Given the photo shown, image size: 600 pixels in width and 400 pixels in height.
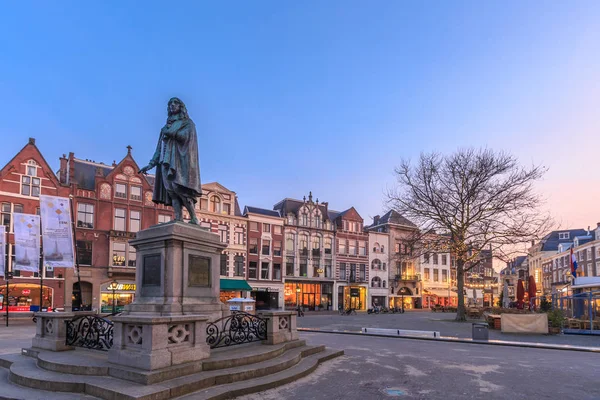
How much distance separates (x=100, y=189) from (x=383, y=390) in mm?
39040

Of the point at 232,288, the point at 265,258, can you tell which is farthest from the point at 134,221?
the point at 265,258

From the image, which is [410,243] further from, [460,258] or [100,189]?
[100,189]

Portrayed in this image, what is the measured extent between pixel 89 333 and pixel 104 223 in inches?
1335

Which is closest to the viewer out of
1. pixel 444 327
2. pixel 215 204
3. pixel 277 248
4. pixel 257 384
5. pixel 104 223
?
pixel 257 384

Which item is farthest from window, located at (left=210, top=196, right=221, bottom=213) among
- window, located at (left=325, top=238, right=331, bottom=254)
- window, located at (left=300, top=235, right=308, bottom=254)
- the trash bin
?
the trash bin

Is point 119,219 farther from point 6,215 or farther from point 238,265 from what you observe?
point 238,265

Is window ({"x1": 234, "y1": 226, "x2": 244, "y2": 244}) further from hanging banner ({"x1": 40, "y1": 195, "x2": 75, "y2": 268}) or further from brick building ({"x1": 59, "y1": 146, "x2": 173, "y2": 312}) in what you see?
hanging banner ({"x1": 40, "y1": 195, "x2": 75, "y2": 268})

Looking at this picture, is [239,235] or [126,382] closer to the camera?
[126,382]

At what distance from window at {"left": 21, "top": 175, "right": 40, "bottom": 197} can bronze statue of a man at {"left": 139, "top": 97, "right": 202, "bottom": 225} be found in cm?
3274

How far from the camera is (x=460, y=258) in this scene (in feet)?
96.9

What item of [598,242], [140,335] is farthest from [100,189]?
[598,242]

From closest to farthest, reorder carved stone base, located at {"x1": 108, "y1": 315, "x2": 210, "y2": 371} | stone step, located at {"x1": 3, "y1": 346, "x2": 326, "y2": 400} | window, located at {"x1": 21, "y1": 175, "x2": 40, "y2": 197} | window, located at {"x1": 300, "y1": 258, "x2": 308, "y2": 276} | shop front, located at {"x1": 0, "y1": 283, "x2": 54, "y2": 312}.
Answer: stone step, located at {"x1": 3, "y1": 346, "x2": 326, "y2": 400}, carved stone base, located at {"x1": 108, "y1": 315, "x2": 210, "y2": 371}, shop front, located at {"x1": 0, "y1": 283, "x2": 54, "y2": 312}, window, located at {"x1": 21, "y1": 175, "x2": 40, "y2": 197}, window, located at {"x1": 300, "y1": 258, "x2": 308, "y2": 276}

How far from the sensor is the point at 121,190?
42.1m

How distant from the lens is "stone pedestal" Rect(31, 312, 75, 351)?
9352 mm
